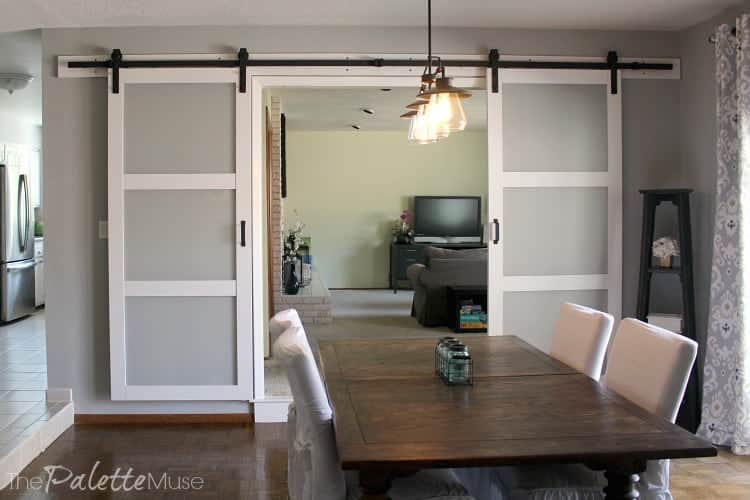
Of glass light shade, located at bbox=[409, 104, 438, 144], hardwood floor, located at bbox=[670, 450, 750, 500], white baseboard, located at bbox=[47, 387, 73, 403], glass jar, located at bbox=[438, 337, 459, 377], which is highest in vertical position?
glass light shade, located at bbox=[409, 104, 438, 144]

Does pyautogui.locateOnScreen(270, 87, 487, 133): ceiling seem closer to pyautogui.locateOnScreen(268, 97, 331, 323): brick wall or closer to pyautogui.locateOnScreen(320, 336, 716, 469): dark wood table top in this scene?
Result: pyautogui.locateOnScreen(268, 97, 331, 323): brick wall

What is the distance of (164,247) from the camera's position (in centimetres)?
445

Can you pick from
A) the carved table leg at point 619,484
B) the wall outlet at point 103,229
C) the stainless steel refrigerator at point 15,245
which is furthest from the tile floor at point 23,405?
the carved table leg at point 619,484

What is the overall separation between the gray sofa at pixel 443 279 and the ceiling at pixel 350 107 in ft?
5.49

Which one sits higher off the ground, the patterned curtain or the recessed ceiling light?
the recessed ceiling light

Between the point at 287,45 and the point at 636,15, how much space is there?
6.87 feet

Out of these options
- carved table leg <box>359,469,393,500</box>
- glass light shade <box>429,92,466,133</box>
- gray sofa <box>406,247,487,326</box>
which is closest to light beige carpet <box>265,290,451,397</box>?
gray sofa <box>406,247,487,326</box>

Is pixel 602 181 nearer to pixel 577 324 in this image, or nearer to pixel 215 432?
pixel 577 324

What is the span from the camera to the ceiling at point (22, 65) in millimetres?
4973

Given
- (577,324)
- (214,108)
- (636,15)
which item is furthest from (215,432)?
(636,15)

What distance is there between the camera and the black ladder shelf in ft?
13.8

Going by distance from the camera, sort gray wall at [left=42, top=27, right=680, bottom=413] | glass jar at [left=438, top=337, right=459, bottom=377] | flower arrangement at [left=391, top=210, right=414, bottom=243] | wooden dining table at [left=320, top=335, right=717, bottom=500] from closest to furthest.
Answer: wooden dining table at [left=320, top=335, right=717, bottom=500] < glass jar at [left=438, top=337, right=459, bottom=377] < gray wall at [left=42, top=27, right=680, bottom=413] < flower arrangement at [left=391, top=210, right=414, bottom=243]

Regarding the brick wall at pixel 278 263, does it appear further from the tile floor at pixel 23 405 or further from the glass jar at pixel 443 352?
the glass jar at pixel 443 352

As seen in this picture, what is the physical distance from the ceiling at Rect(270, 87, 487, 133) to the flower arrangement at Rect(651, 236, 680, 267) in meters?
2.82
